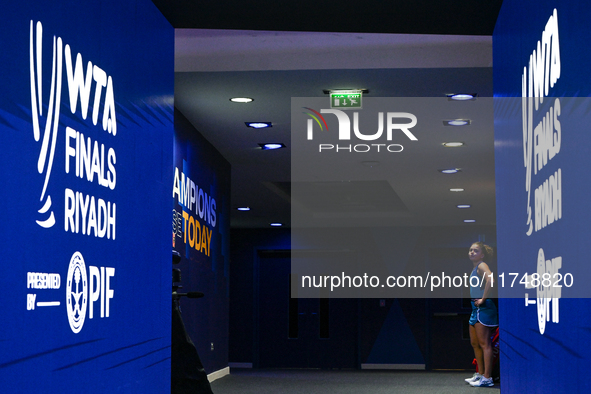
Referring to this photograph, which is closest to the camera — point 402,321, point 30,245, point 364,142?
point 30,245

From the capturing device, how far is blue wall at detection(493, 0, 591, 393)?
180 centimetres

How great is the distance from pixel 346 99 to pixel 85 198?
9.77 ft

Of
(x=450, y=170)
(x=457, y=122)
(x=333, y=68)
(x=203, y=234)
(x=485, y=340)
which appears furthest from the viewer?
(x=450, y=170)

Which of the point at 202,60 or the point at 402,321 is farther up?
the point at 202,60

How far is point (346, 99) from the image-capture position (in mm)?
5211

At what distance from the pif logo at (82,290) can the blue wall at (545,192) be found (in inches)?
63.6

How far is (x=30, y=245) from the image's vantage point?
2146 mm

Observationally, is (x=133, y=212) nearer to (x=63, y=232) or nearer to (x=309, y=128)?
(x=63, y=232)

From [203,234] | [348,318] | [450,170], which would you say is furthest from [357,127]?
[348,318]

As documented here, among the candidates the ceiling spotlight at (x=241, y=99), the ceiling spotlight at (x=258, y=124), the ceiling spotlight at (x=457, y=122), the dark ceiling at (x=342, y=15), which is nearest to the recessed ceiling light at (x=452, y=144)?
the ceiling spotlight at (x=457, y=122)

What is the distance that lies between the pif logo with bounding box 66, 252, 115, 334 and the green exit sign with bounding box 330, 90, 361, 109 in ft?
9.28

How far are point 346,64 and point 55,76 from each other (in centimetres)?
259

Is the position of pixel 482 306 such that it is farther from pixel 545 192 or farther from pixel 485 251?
pixel 545 192

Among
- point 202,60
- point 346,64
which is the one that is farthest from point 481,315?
point 202,60
